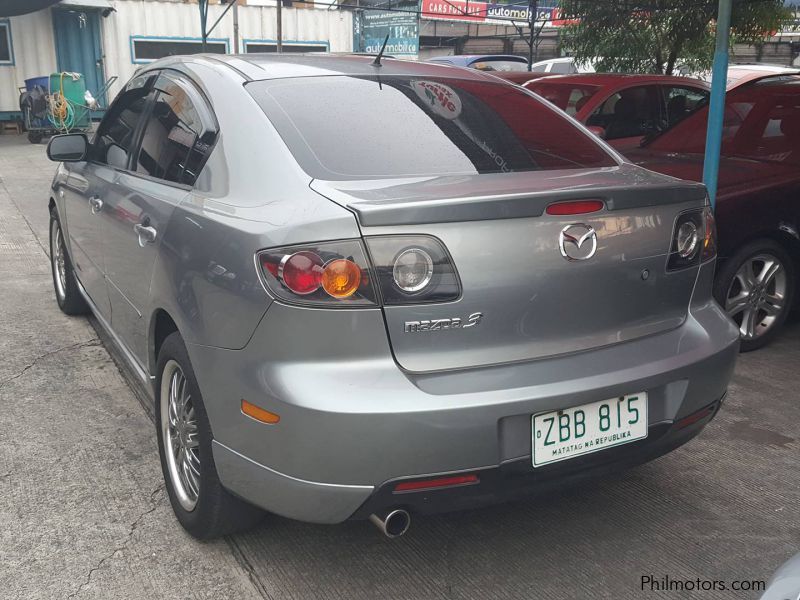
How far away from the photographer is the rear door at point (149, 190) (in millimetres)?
2906

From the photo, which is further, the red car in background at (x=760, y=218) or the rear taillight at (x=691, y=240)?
the red car in background at (x=760, y=218)

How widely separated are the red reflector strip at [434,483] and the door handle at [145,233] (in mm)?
1305

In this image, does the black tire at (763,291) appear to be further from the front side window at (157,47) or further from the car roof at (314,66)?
the front side window at (157,47)

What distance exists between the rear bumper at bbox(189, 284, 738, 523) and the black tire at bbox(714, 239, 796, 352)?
2.43m

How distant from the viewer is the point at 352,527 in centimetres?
288

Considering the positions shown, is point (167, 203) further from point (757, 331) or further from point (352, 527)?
point (757, 331)

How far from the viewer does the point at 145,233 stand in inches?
118

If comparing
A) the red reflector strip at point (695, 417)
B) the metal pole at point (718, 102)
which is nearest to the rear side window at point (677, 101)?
the metal pole at point (718, 102)

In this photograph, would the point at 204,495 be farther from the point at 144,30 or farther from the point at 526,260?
the point at 144,30

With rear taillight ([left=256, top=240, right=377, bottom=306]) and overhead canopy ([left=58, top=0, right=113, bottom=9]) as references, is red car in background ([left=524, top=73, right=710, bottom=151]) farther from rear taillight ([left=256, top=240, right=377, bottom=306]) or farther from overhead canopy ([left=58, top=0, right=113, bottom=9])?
overhead canopy ([left=58, top=0, right=113, bottom=9])

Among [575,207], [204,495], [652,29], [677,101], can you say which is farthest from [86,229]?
[652,29]

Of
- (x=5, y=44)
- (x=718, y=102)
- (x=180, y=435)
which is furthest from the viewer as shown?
(x=5, y=44)

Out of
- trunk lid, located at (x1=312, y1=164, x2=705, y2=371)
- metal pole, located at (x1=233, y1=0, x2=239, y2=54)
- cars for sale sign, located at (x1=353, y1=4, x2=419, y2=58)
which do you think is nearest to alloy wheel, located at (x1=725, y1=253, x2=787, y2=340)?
trunk lid, located at (x1=312, y1=164, x2=705, y2=371)

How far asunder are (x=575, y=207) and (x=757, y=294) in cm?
277
